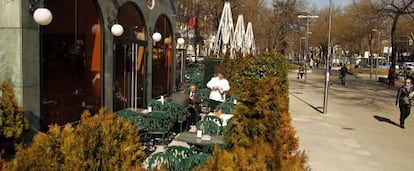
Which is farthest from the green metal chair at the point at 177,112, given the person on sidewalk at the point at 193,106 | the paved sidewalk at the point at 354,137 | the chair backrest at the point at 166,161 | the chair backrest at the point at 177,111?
the chair backrest at the point at 166,161

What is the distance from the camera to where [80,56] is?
32.9ft

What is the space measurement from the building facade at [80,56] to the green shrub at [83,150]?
4.85 meters

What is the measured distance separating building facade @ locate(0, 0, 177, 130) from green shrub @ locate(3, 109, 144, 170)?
15.9 feet

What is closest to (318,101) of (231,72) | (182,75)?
(231,72)

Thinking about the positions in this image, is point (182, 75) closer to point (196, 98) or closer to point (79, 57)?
point (196, 98)

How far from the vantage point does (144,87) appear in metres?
14.0

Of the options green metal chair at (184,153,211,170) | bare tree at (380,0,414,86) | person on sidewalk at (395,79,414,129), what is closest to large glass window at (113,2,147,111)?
green metal chair at (184,153,211,170)

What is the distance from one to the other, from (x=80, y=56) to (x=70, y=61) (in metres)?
0.39

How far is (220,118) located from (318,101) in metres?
13.3

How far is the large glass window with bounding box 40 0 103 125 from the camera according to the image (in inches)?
333

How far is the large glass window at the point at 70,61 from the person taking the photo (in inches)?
333

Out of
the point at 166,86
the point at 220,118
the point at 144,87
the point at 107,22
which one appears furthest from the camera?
the point at 166,86

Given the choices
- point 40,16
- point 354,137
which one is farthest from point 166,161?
point 354,137

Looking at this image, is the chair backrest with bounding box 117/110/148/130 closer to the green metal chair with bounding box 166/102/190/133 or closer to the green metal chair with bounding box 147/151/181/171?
the green metal chair with bounding box 166/102/190/133
